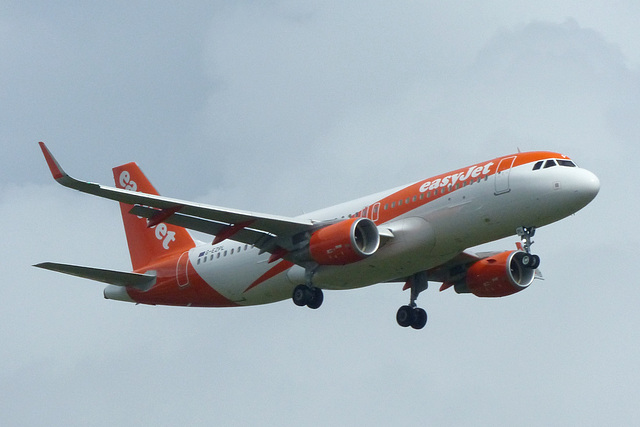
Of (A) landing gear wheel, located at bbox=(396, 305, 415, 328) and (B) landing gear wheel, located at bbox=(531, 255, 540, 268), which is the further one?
(A) landing gear wheel, located at bbox=(396, 305, 415, 328)

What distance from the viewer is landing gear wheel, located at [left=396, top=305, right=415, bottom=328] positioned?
173ft

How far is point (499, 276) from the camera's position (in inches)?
2035

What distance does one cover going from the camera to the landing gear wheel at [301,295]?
48656 millimetres

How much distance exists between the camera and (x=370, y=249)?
46.4 m

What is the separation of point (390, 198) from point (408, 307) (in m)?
6.60

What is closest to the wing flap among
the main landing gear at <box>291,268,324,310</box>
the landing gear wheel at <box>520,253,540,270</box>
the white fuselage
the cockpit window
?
the white fuselage

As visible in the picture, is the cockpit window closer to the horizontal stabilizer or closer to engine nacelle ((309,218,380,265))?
engine nacelle ((309,218,380,265))

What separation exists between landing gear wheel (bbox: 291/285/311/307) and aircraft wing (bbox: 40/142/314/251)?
1.95 metres

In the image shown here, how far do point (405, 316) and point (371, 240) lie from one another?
24.2ft

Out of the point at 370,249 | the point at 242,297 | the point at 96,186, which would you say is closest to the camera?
the point at 96,186

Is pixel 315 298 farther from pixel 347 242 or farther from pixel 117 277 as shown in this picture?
pixel 117 277

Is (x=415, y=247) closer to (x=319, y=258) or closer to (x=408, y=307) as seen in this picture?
(x=319, y=258)

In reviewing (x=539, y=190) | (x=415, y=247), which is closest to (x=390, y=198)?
(x=415, y=247)

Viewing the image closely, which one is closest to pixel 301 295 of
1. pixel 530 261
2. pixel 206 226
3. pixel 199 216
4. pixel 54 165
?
pixel 206 226
